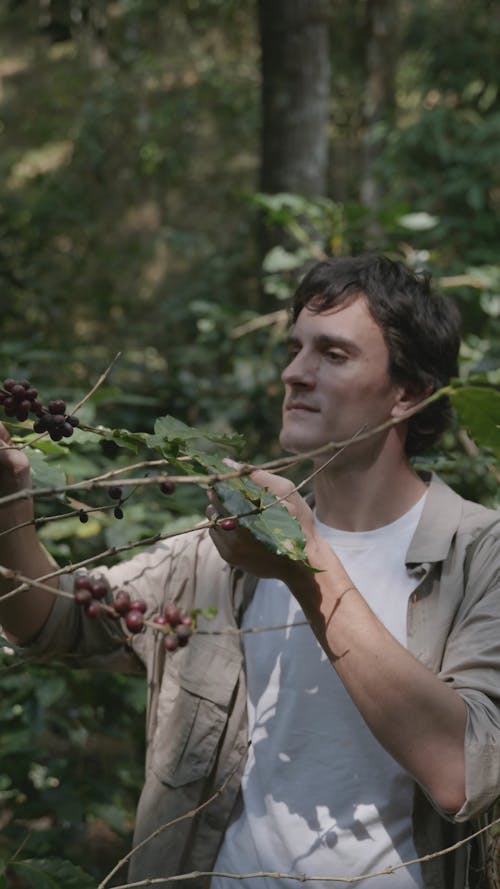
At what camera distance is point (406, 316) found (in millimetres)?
2131

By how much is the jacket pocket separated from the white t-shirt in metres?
0.06

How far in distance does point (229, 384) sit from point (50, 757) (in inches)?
70.4

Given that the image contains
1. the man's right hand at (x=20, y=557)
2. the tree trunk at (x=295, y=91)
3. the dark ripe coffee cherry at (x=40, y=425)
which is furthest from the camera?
the tree trunk at (x=295, y=91)

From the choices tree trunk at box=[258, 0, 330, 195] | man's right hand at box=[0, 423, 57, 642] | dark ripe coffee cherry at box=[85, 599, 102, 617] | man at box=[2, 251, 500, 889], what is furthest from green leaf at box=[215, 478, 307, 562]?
tree trunk at box=[258, 0, 330, 195]

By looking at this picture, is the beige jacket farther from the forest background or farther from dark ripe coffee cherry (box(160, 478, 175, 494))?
dark ripe coffee cherry (box(160, 478, 175, 494))

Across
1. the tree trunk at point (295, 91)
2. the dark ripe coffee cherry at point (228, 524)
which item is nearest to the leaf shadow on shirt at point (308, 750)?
the dark ripe coffee cherry at point (228, 524)

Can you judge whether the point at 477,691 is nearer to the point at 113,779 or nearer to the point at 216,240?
the point at 113,779

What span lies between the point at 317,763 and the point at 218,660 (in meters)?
0.30

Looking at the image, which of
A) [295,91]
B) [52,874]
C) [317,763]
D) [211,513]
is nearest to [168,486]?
[211,513]

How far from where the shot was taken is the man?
1.56 m

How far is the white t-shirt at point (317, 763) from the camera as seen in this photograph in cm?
172

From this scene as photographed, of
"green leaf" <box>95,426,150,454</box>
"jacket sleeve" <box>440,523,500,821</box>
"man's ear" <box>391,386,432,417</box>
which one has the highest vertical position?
"green leaf" <box>95,426,150,454</box>

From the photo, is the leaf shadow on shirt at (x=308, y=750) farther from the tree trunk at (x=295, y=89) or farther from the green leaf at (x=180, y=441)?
the tree trunk at (x=295, y=89)

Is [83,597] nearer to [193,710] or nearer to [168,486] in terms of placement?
[168,486]
